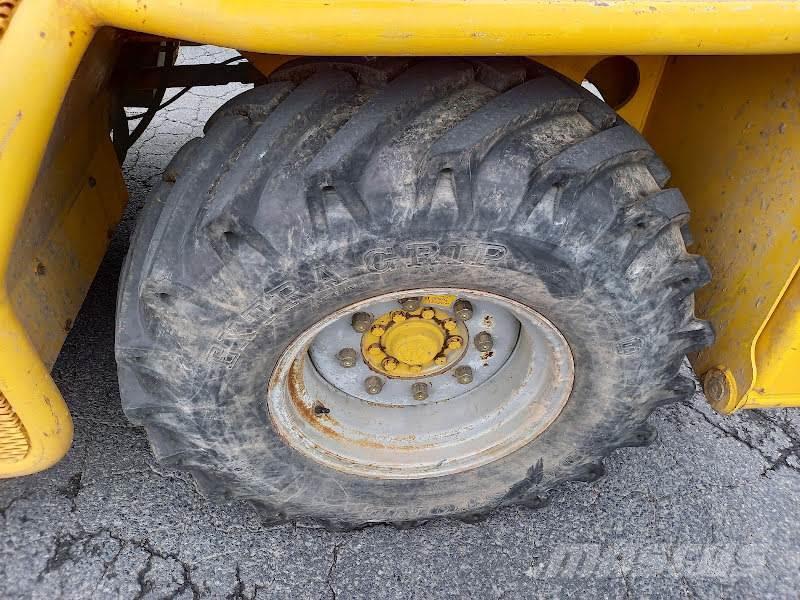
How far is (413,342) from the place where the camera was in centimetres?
161

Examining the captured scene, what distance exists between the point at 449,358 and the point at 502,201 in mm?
669

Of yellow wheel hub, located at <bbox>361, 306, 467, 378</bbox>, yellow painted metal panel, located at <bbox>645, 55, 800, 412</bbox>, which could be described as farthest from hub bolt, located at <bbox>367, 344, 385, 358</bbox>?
yellow painted metal panel, located at <bbox>645, 55, 800, 412</bbox>

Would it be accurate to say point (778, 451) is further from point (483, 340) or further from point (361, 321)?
point (361, 321)

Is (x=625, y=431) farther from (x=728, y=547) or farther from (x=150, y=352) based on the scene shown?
(x=150, y=352)

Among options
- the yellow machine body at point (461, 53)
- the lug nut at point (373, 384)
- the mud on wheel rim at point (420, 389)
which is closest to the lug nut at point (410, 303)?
the mud on wheel rim at point (420, 389)

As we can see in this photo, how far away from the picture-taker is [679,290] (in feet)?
4.34

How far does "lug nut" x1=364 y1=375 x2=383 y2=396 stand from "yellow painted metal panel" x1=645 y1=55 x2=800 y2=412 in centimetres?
88

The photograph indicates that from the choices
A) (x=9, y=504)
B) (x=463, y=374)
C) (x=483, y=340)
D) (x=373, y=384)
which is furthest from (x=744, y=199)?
(x=9, y=504)

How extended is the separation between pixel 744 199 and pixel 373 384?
104 cm

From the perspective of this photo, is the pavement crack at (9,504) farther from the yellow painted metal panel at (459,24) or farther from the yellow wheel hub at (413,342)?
the yellow painted metal panel at (459,24)

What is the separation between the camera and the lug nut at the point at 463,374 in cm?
174

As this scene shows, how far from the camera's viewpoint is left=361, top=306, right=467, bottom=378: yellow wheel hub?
1.59m

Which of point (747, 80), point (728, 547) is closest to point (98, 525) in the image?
point (728, 547)

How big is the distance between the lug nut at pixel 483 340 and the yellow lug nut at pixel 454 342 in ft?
0.16
